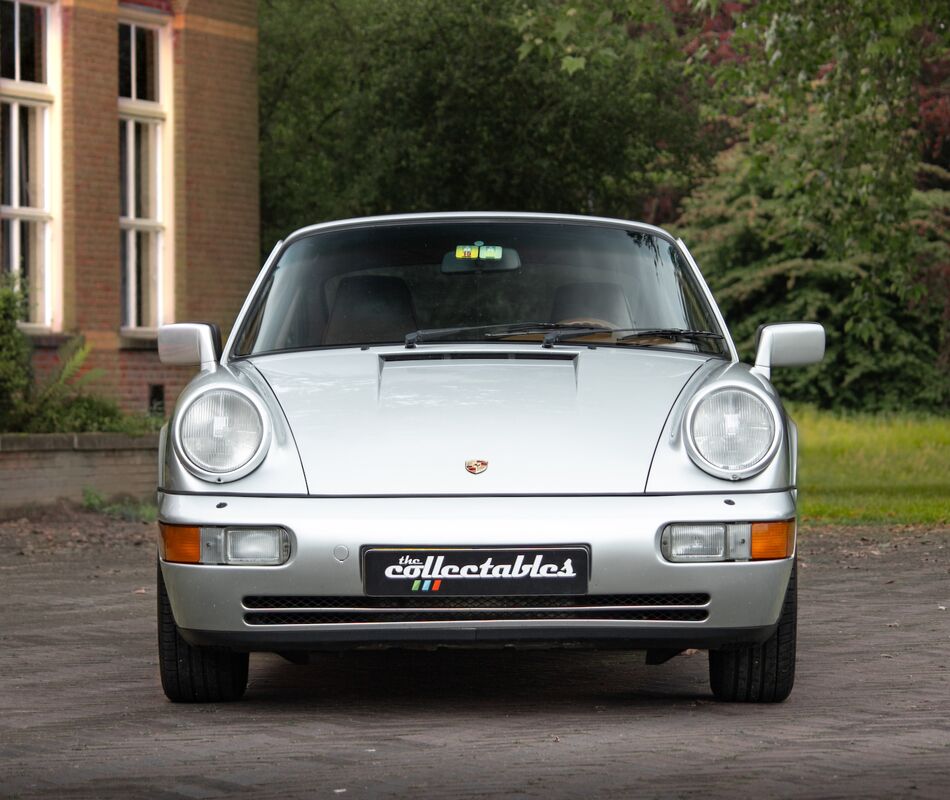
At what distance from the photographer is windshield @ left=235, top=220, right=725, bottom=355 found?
645 cm

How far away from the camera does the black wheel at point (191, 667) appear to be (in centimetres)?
574

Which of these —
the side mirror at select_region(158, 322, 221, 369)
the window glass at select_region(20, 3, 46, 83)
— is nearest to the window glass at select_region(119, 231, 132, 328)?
the window glass at select_region(20, 3, 46, 83)

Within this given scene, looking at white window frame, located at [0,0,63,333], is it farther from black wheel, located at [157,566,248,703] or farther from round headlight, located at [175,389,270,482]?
round headlight, located at [175,389,270,482]

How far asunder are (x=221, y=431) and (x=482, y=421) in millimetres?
765

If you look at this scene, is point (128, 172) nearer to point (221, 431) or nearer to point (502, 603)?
point (221, 431)

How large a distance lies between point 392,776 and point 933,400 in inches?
1436

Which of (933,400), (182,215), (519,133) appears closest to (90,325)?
(182,215)

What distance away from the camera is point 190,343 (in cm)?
638

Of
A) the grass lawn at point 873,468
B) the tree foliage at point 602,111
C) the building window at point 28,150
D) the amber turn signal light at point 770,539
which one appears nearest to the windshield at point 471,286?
the amber turn signal light at point 770,539

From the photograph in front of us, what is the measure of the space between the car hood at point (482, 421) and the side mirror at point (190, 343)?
524 millimetres

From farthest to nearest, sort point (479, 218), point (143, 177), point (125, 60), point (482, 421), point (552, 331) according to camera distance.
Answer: point (143, 177)
point (125, 60)
point (479, 218)
point (552, 331)
point (482, 421)

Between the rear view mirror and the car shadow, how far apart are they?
1.44 meters

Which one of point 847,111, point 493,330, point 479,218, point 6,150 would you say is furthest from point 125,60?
point 493,330

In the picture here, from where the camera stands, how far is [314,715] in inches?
222
